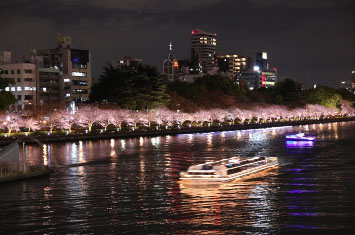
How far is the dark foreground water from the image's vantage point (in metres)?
21.4

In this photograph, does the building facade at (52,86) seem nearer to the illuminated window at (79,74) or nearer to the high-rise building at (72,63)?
the high-rise building at (72,63)

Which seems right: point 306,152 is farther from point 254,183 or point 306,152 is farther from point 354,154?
point 254,183

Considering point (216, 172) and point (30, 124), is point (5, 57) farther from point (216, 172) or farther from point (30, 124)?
point (216, 172)

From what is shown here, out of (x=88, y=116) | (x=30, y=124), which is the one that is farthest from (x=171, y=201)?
(x=88, y=116)

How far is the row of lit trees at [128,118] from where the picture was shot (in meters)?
75.0

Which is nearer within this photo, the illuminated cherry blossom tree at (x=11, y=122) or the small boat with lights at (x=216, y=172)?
the small boat with lights at (x=216, y=172)

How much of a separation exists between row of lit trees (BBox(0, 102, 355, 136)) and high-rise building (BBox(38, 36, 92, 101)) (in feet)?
131

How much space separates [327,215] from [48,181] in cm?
1800

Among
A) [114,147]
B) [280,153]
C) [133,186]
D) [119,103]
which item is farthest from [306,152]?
[119,103]

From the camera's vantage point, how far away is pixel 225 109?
122125mm

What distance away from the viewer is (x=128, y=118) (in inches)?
3514

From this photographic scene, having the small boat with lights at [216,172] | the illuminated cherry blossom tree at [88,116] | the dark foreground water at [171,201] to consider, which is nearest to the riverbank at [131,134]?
the illuminated cherry blossom tree at [88,116]

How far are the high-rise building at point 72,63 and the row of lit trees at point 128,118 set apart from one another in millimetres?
39933

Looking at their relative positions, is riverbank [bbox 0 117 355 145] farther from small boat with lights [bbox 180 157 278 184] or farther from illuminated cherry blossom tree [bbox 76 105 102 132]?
small boat with lights [bbox 180 157 278 184]
